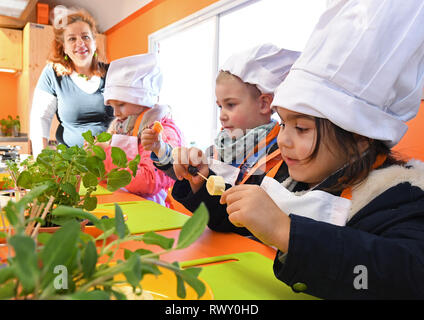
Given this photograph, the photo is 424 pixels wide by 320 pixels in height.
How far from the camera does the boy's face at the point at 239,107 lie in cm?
146

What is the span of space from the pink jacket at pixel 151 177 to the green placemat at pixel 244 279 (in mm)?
1142

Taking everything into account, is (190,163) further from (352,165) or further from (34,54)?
(34,54)

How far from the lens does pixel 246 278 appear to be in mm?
625

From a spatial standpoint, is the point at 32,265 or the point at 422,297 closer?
the point at 32,265

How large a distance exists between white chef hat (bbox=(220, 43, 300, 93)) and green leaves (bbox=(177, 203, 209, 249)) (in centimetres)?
118

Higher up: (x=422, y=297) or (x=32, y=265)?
(x=32, y=265)

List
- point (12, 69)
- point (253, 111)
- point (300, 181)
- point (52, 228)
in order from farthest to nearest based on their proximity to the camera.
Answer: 1. point (12, 69)
2. point (253, 111)
3. point (300, 181)
4. point (52, 228)

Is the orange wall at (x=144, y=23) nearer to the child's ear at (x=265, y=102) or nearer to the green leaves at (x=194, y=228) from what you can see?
the child's ear at (x=265, y=102)

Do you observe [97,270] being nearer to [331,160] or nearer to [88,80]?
[331,160]

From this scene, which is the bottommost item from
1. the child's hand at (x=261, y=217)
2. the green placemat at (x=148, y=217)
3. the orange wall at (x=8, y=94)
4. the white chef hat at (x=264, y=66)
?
the green placemat at (x=148, y=217)

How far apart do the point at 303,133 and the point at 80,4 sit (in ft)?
15.6

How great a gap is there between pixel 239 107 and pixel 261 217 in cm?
92

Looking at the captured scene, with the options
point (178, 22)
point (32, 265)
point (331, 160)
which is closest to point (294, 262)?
point (331, 160)

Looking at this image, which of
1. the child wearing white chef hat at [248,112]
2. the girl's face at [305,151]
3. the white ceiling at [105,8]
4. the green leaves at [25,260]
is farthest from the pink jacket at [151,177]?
the white ceiling at [105,8]
